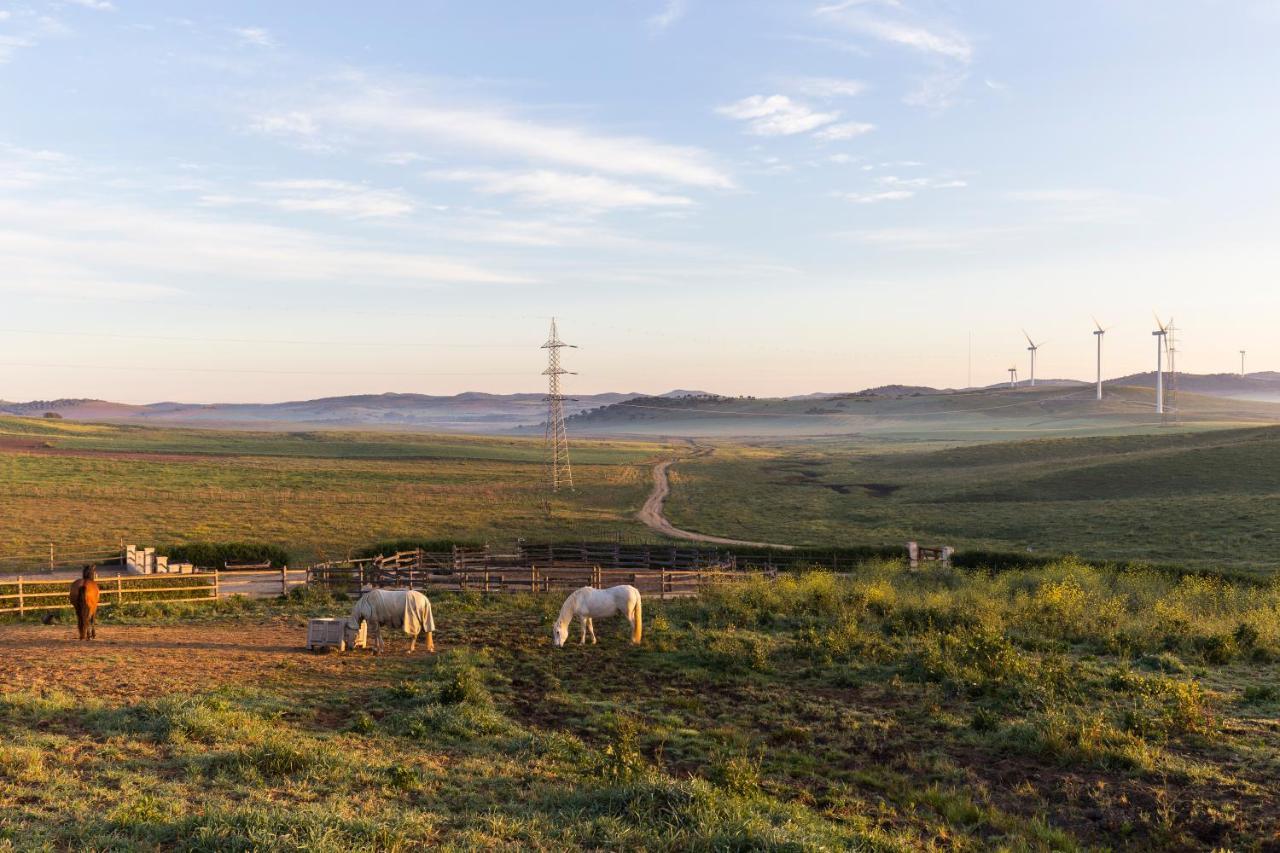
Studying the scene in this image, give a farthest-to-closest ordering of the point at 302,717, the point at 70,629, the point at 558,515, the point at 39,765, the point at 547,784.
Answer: the point at 558,515 < the point at 70,629 < the point at 302,717 < the point at 547,784 < the point at 39,765

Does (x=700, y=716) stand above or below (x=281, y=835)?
below

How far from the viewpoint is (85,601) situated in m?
17.7

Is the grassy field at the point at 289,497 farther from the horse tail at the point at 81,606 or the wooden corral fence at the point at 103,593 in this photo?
the horse tail at the point at 81,606

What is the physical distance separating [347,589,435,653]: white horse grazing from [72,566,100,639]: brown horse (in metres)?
5.74

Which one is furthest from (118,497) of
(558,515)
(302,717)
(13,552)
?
(302,717)

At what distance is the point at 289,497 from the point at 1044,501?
56.1 meters

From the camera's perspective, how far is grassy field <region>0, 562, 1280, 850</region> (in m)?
8.03

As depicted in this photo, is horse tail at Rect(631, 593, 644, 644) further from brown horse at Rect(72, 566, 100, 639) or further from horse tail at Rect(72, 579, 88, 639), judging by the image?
horse tail at Rect(72, 579, 88, 639)

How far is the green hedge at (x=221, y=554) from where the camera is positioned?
1372 inches

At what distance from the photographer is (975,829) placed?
909 centimetres

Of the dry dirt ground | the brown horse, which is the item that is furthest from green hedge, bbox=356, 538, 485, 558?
the brown horse

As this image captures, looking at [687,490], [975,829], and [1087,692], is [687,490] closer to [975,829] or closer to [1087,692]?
[1087,692]

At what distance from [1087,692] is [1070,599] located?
8.40 m

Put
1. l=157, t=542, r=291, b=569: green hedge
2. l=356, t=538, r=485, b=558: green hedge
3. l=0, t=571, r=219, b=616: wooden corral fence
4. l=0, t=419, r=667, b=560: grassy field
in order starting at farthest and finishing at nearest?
l=0, t=419, r=667, b=560: grassy field
l=356, t=538, r=485, b=558: green hedge
l=157, t=542, r=291, b=569: green hedge
l=0, t=571, r=219, b=616: wooden corral fence
